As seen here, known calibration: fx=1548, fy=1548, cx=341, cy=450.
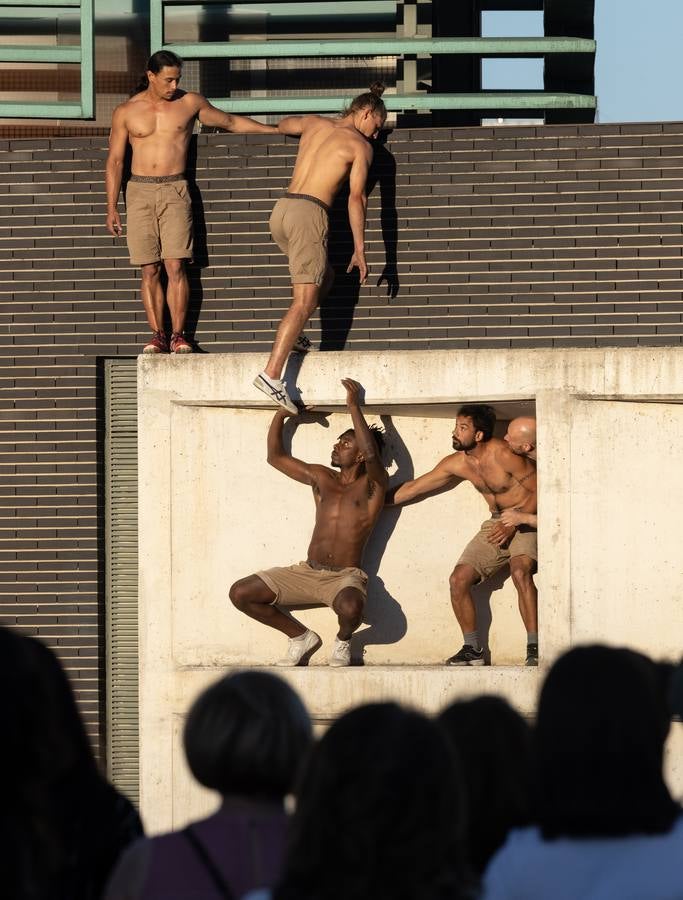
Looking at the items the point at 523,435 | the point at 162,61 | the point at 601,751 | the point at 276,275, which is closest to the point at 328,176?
the point at 276,275

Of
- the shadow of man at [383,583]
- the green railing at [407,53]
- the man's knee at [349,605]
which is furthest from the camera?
the green railing at [407,53]

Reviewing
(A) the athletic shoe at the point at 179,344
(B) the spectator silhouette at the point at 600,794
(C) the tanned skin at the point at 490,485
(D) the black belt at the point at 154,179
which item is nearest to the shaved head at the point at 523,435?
(C) the tanned skin at the point at 490,485

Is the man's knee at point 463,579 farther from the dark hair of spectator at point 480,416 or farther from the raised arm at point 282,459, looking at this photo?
the raised arm at point 282,459

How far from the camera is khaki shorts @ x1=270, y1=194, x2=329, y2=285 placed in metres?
10.0

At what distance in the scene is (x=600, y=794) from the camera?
3.14 meters

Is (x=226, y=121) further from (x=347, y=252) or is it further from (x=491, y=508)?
(x=491, y=508)

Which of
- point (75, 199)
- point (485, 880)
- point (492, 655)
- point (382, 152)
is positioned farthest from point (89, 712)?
point (485, 880)

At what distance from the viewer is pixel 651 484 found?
9.95 m

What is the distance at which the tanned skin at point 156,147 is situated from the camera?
1035 cm

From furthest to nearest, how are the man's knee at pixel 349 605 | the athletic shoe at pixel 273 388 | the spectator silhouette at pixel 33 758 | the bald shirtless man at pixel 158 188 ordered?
the bald shirtless man at pixel 158 188 < the man's knee at pixel 349 605 < the athletic shoe at pixel 273 388 < the spectator silhouette at pixel 33 758

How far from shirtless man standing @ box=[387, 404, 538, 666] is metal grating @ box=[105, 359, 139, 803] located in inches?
79.9

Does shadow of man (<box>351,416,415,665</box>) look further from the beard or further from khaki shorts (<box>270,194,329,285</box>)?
khaki shorts (<box>270,194,329,285</box>)

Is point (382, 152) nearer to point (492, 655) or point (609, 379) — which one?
point (609, 379)

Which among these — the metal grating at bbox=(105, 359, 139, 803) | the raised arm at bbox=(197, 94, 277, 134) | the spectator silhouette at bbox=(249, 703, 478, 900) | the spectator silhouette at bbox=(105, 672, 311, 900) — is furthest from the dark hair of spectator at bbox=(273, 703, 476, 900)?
the raised arm at bbox=(197, 94, 277, 134)
